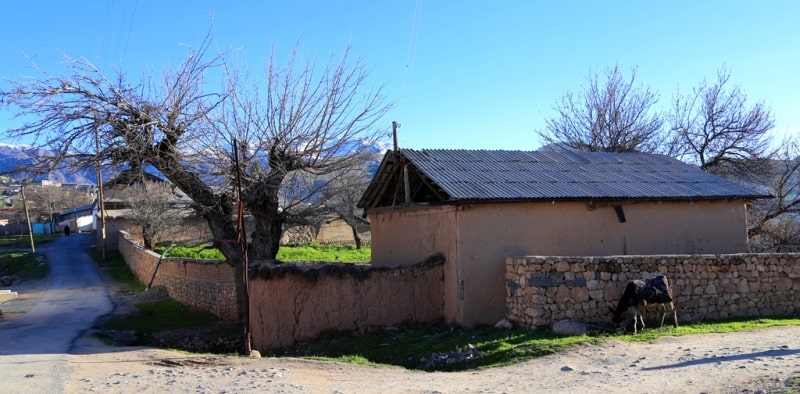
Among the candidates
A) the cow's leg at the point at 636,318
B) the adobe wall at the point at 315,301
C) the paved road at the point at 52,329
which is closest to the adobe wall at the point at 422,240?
the adobe wall at the point at 315,301

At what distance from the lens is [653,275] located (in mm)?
14203

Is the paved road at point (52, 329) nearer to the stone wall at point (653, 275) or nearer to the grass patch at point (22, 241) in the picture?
the stone wall at point (653, 275)

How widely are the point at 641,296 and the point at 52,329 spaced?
15.1 metres

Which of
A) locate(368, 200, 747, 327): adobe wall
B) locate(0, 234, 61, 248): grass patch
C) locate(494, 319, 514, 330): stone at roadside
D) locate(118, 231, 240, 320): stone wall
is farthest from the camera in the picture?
locate(0, 234, 61, 248): grass patch

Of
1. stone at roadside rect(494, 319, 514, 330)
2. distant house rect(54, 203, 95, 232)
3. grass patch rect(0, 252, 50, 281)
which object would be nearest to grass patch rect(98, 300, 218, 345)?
stone at roadside rect(494, 319, 514, 330)

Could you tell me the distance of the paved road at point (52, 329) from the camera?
1077cm

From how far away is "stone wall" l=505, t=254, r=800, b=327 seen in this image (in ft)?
44.4

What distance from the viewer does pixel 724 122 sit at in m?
28.8

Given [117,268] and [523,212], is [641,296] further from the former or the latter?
[117,268]

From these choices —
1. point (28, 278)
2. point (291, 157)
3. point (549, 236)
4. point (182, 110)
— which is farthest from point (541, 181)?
point (28, 278)

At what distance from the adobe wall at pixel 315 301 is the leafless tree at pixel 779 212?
18.1m

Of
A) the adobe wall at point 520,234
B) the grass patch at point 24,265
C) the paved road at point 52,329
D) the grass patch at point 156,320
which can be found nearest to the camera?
the paved road at point 52,329

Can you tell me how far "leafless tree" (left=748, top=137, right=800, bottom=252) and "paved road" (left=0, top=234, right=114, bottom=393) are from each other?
79.3 ft

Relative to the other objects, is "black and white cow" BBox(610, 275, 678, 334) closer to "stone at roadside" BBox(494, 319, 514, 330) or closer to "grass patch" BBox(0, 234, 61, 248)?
"stone at roadside" BBox(494, 319, 514, 330)
